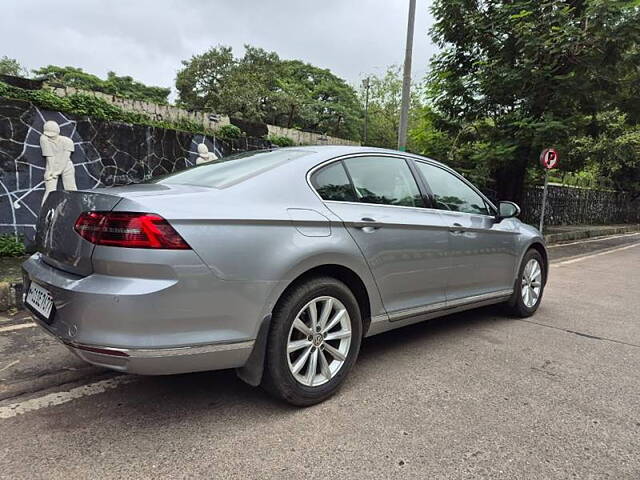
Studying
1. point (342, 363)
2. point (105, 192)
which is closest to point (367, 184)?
point (342, 363)

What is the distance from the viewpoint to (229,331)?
2.20 m

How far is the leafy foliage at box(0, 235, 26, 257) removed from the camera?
5816 millimetres

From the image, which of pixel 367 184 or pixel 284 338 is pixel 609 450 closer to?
pixel 284 338

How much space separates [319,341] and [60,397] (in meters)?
1.55

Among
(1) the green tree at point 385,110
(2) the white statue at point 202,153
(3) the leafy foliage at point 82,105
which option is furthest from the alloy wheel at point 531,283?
(1) the green tree at point 385,110

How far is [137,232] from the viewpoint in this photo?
204 cm

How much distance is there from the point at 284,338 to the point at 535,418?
1480mm

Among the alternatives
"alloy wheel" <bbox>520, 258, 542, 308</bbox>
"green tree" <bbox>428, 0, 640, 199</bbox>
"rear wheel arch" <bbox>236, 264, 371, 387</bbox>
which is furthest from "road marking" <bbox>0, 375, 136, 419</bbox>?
"green tree" <bbox>428, 0, 640, 199</bbox>

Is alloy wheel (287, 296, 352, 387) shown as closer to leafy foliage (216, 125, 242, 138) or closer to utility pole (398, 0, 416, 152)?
leafy foliage (216, 125, 242, 138)

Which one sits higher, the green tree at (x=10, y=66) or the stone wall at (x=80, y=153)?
the green tree at (x=10, y=66)

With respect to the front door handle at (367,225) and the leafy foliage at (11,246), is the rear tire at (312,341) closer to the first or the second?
the front door handle at (367,225)

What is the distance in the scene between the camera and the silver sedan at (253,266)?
2029mm

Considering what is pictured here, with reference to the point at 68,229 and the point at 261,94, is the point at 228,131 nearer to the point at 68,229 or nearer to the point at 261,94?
the point at 68,229

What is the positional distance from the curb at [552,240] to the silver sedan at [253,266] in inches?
83.9
